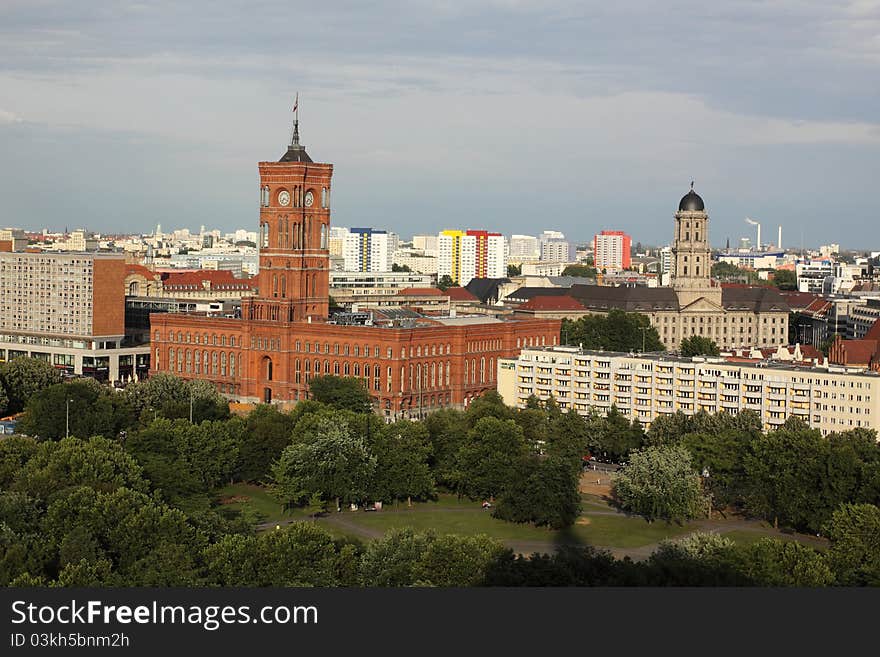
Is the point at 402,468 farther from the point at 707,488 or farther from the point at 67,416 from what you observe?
the point at 67,416

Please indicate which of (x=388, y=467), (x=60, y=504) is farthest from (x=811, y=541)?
(x=60, y=504)

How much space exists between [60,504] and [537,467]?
27667mm

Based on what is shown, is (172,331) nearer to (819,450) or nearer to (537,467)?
(537,467)

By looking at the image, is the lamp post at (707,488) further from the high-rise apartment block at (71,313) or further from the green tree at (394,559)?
the high-rise apartment block at (71,313)

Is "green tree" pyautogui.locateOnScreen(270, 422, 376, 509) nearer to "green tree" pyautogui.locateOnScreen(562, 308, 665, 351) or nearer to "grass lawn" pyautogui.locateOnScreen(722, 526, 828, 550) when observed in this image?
"grass lawn" pyautogui.locateOnScreen(722, 526, 828, 550)

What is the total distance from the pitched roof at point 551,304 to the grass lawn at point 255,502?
9068 centimetres

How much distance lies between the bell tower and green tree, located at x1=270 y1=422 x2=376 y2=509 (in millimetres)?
38652

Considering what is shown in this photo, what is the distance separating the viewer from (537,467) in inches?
3009

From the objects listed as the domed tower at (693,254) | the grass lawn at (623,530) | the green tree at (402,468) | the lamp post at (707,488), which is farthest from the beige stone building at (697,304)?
the grass lawn at (623,530)

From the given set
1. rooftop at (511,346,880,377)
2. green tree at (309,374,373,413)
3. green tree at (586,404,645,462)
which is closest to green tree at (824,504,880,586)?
green tree at (586,404,645,462)

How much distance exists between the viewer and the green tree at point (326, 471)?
76562mm

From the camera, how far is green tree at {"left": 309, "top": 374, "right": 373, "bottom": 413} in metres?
103

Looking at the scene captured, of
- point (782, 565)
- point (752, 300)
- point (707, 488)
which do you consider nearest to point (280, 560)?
point (782, 565)

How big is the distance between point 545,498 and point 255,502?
1763 cm
